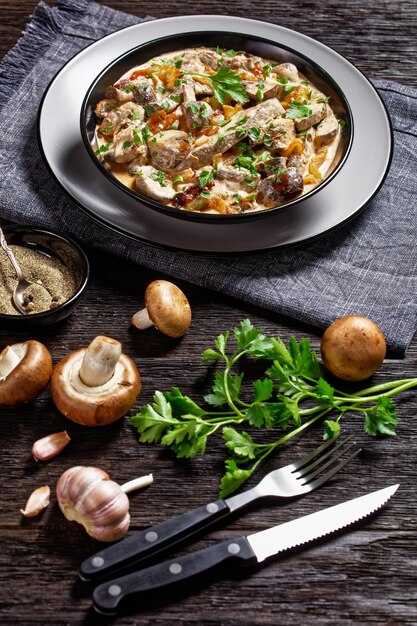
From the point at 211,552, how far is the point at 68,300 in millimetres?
1165

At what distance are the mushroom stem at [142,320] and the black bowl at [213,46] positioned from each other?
0.44m

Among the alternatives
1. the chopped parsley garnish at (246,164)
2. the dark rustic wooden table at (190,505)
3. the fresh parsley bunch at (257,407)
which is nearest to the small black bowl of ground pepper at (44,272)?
the dark rustic wooden table at (190,505)

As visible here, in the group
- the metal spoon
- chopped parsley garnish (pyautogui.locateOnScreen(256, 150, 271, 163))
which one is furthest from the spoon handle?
chopped parsley garnish (pyautogui.locateOnScreen(256, 150, 271, 163))

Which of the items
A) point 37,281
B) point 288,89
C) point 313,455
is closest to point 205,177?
point 288,89

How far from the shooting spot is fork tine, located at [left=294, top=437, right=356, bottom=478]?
9.16 ft

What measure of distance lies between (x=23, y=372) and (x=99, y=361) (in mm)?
288

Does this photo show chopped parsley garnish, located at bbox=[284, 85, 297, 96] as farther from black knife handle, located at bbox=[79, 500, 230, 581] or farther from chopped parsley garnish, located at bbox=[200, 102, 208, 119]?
black knife handle, located at bbox=[79, 500, 230, 581]

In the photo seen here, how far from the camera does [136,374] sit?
9.66ft

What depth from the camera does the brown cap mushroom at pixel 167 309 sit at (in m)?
3.07

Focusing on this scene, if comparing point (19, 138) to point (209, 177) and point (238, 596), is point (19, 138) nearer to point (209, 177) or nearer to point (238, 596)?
point (209, 177)

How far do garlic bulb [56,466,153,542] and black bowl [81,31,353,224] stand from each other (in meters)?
1.19

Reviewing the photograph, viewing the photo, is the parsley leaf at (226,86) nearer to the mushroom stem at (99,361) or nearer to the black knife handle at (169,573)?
the mushroom stem at (99,361)

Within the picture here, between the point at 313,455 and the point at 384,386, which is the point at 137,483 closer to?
the point at 313,455


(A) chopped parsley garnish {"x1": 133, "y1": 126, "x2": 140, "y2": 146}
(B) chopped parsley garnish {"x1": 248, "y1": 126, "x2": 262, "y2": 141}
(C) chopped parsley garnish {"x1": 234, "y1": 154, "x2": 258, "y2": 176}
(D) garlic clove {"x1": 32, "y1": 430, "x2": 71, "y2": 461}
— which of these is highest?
(B) chopped parsley garnish {"x1": 248, "y1": 126, "x2": 262, "y2": 141}
